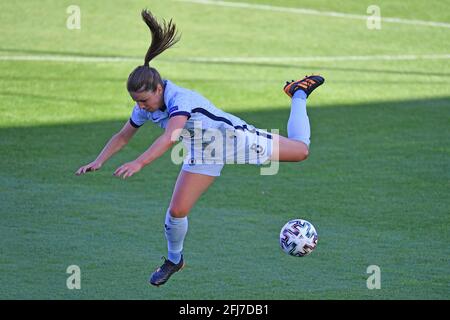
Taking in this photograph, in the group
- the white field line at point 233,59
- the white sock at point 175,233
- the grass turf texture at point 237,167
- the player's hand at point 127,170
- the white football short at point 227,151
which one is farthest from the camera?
the white field line at point 233,59

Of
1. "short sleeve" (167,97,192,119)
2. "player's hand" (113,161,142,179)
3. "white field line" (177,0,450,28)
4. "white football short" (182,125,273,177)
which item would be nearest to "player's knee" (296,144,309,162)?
"white football short" (182,125,273,177)

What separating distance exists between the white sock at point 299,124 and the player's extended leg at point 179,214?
3.41 ft

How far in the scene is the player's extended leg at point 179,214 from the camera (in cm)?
887

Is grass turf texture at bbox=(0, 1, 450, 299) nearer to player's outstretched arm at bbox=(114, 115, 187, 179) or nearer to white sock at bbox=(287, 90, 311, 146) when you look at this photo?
white sock at bbox=(287, 90, 311, 146)

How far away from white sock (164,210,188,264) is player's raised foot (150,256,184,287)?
4 centimetres

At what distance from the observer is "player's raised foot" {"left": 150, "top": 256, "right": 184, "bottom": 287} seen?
9.19 meters

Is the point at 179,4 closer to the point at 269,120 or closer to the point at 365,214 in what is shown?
the point at 269,120

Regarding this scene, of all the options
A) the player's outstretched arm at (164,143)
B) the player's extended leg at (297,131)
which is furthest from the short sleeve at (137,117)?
the player's extended leg at (297,131)

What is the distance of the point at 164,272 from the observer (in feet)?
30.2

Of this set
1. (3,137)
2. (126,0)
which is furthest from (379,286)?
(126,0)

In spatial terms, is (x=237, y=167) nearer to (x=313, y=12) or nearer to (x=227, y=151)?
(x=227, y=151)

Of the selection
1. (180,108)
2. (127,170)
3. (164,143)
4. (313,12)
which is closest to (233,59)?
(313,12)

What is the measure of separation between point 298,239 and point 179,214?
1.25m

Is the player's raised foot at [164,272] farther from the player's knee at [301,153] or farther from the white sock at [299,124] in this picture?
the white sock at [299,124]
